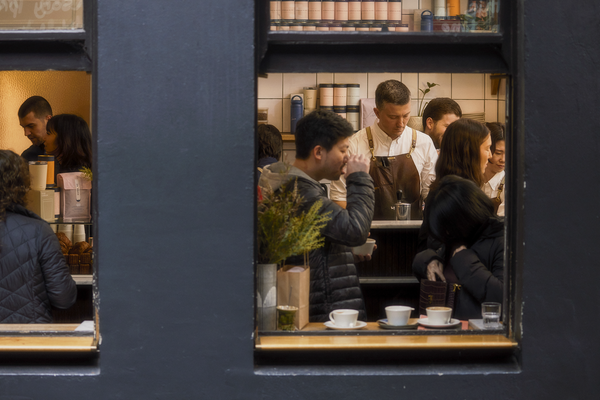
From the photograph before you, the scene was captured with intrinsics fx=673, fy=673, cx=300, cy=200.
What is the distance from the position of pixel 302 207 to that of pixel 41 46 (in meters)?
1.08

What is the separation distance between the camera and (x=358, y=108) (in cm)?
581

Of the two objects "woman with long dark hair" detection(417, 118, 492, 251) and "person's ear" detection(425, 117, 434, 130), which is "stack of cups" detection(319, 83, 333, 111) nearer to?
"person's ear" detection(425, 117, 434, 130)

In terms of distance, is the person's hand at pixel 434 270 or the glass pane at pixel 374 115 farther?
the glass pane at pixel 374 115

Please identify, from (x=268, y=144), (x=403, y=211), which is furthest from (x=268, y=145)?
(x=403, y=211)

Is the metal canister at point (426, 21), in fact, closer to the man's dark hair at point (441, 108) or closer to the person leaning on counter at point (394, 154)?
the person leaning on counter at point (394, 154)

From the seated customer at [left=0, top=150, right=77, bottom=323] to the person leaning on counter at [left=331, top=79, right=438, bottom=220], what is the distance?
2.42 meters

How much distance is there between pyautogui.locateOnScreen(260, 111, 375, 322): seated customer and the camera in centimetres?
257

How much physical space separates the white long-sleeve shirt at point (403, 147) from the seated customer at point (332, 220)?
6.49ft

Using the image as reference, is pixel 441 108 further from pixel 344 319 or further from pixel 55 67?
pixel 55 67

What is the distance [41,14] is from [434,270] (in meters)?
1.79

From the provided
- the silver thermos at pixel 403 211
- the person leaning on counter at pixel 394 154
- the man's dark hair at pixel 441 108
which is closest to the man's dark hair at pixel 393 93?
the person leaning on counter at pixel 394 154

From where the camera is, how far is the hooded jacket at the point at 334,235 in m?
2.57

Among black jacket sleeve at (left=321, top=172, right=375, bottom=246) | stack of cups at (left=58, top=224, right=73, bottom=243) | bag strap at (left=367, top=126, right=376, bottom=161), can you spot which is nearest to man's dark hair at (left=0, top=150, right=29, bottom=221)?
stack of cups at (left=58, top=224, right=73, bottom=243)

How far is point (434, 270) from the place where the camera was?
278 cm
